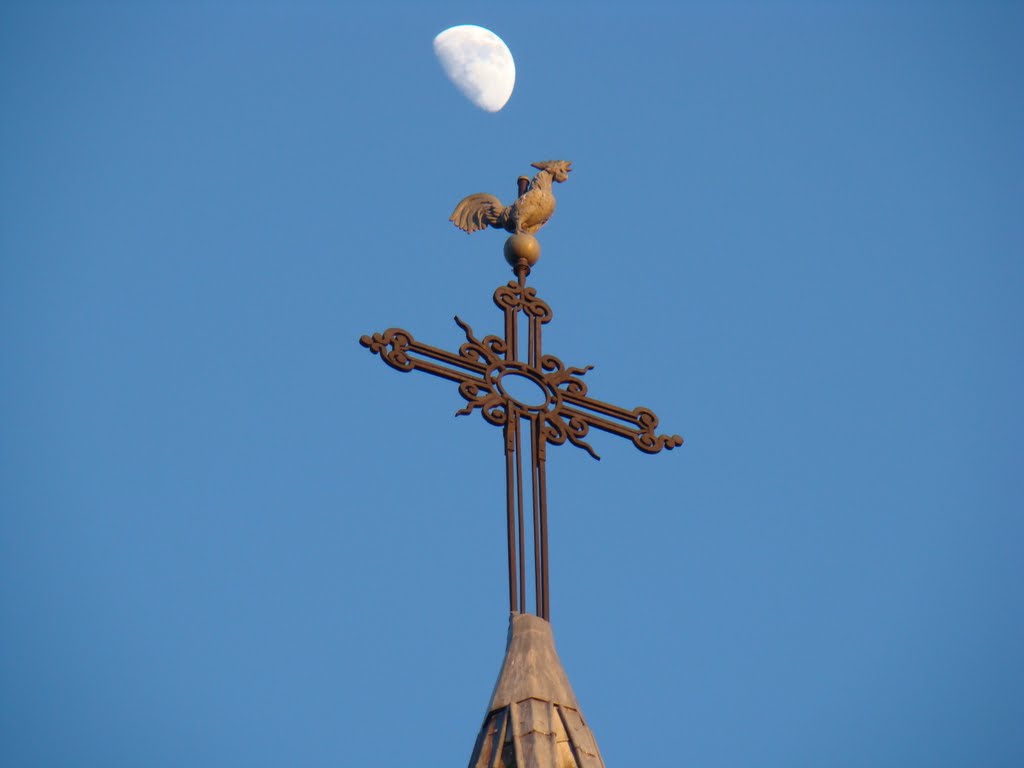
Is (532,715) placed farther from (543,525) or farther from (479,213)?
(479,213)

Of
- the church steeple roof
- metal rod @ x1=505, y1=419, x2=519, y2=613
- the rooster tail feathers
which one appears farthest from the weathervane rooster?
the church steeple roof

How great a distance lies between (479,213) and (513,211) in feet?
0.66

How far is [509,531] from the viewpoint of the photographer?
8.39m

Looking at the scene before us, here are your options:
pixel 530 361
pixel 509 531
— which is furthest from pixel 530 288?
pixel 509 531

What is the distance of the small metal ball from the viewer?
952cm

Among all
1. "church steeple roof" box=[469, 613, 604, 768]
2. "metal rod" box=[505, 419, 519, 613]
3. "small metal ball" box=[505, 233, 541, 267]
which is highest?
"small metal ball" box=[505, 233, 541, 267]

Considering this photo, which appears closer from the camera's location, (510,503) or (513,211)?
(510,503)

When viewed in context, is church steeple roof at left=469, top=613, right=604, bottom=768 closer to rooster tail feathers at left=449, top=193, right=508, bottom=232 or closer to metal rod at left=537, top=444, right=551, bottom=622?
metal rod at left=537, top=444, right=551, bottom=622

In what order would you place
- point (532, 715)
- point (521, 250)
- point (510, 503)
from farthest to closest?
point (521, 250) → point (510, 503) → point (532, 715)

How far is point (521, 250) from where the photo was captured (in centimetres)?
952

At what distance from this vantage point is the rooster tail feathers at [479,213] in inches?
387

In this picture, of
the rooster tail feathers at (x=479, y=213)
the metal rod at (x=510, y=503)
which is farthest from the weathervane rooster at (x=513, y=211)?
the metal rod at (x=510, y=503)

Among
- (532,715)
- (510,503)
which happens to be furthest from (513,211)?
(532,715)

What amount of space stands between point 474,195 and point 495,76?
1999 millimetres
